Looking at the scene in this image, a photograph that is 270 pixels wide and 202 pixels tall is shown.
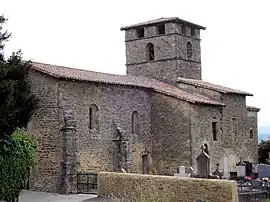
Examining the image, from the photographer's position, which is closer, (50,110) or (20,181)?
(20,181)

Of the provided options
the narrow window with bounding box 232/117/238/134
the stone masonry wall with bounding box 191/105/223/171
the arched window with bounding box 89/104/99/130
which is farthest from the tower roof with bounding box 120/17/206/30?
the arched window with bounding box 89/104/99/130

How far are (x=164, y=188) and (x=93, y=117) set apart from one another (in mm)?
9196

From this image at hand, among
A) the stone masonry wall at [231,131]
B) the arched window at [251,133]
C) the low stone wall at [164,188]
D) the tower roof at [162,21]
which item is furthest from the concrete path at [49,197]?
the arched window at [251,133]

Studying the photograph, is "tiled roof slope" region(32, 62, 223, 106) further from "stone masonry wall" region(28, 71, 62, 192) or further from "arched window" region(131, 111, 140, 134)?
"arched window" region(131, 111, 140, 134)

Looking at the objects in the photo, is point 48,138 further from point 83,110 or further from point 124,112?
point 124,112

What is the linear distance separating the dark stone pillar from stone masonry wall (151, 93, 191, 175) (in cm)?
698

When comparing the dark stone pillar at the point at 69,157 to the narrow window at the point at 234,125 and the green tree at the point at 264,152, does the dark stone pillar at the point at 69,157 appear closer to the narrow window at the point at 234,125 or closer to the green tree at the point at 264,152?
the narrow window at the point at 234,125

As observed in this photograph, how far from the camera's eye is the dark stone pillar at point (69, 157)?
23938 mm

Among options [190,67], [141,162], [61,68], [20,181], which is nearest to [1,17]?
[20,181]

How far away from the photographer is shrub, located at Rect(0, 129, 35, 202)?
63.6ft

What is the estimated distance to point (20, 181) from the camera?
20.1 m

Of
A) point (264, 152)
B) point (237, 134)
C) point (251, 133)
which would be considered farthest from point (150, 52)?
point (264, 152)

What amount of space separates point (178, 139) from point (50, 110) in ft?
26.9

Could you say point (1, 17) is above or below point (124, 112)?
above
